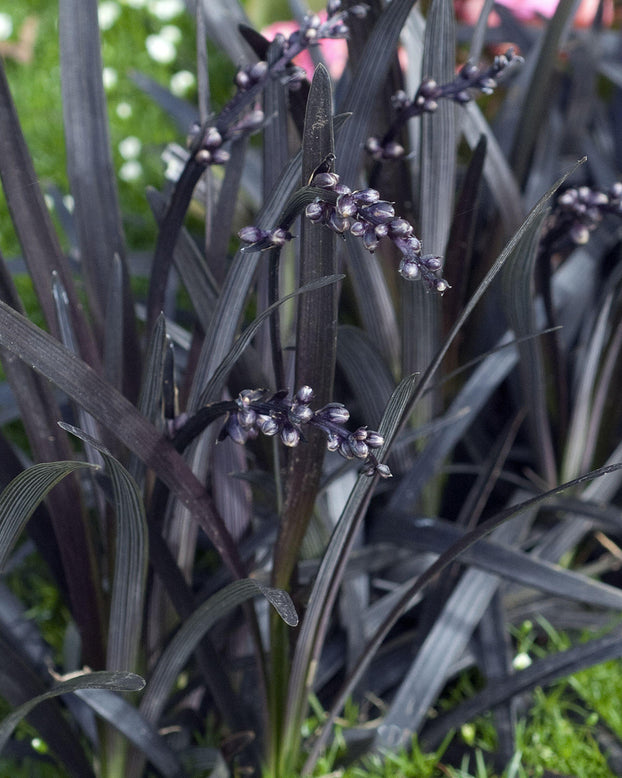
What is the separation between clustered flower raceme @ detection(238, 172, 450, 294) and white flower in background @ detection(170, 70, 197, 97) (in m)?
1.65

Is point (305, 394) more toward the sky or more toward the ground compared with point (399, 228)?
more toward the ground

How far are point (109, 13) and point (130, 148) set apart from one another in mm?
538

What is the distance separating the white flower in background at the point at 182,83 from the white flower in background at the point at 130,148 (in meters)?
0.21

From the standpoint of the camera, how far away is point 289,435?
0.50 metres

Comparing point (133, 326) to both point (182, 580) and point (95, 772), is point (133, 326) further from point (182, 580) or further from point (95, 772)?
point (95, 772)

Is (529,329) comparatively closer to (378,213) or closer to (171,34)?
(378,213)

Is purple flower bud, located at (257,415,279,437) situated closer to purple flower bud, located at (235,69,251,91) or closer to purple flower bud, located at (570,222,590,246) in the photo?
purple flower bud, located at (235,69,251,91)

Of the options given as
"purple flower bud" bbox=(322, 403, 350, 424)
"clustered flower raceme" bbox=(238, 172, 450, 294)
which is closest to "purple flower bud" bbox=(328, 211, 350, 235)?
"clustered flower raceme" bbox=(238, 172, 450, 294)

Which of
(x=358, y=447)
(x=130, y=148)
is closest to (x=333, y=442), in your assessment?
(x=358, y=447)

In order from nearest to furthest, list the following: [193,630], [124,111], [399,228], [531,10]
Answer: [399,228] → [193,630] → [531,10] → [124,111]

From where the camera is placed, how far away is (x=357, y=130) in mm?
761

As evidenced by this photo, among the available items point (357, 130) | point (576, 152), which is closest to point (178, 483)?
point (357, 130)

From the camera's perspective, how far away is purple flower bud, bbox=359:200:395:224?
46 cm

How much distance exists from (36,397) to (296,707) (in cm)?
36
